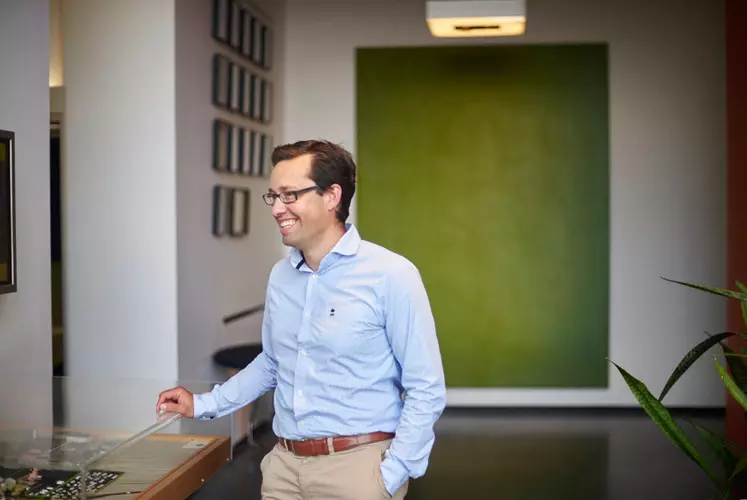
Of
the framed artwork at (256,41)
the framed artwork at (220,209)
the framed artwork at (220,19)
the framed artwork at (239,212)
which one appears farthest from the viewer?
the framed artwork at (256,41)

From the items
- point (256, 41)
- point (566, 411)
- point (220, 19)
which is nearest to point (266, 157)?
point (256, 41)

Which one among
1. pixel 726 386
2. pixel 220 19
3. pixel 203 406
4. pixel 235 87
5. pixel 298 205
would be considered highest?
pixel 220 19

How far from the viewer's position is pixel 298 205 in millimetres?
2135

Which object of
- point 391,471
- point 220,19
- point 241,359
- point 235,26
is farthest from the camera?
point 235,26

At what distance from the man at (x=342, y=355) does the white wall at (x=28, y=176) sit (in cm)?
144

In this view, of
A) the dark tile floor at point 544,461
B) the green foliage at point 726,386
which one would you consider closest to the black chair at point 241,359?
the dark tile floor at point 544,461

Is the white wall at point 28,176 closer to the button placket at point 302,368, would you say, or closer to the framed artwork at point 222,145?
the button placket at point 302,368

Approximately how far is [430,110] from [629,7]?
1599 mm

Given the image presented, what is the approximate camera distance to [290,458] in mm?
2229

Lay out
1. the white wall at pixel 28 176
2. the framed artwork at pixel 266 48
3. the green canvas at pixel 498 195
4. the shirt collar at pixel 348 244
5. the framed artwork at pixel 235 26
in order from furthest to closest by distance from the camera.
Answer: the green canvas at pixel 498 195 < the framed artwork at pixel 266 48 < the framed artwork at pixel 235 26 < the white wall at pixel 28 176 < the shirt collar at pixel 348 244

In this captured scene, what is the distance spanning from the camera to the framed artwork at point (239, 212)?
218 inches

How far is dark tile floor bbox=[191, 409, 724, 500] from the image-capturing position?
15.1 ft

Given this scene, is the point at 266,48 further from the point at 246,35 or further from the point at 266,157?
the point at 266,157

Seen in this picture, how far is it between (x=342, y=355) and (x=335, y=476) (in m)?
0.29
